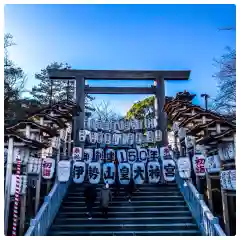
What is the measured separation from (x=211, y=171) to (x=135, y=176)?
1877mm

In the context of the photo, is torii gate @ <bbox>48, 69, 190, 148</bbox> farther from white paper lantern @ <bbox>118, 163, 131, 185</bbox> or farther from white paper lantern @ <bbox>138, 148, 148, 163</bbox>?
white paper lantern @ <bbox>118, 163, 131, 185</bbox>

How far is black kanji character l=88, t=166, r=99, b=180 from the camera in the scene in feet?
23.4

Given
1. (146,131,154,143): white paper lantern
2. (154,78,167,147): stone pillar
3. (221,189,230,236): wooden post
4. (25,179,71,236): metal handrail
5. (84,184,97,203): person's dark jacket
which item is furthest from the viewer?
(146,131,154,143): white paper lantern

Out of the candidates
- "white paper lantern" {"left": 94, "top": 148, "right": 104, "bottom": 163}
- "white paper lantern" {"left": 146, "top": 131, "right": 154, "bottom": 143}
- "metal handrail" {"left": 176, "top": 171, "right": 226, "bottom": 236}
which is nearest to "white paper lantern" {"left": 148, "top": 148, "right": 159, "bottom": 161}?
"white paper lantern" {"left": 146, "top": 131, "right": 154, "bottom": 143}

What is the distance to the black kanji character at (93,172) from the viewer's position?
7.12m

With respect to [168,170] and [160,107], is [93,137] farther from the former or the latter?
[168,170]

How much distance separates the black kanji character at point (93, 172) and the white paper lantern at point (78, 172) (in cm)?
16

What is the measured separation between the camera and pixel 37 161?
6543 millimetres

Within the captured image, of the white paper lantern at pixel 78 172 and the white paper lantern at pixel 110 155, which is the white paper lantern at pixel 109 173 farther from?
the white paper lantern at pixel 110 155

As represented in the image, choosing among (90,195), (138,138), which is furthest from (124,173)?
(138,138)

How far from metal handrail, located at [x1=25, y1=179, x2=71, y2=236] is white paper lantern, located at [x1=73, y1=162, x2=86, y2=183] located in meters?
0.40

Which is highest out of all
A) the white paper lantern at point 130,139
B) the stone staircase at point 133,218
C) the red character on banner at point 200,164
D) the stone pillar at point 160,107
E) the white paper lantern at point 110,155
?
the stone pillar at point 160,107

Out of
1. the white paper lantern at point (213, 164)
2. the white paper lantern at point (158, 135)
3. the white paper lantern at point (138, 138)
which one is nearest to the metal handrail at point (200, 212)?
the white paper lantern at point (213, 164)
